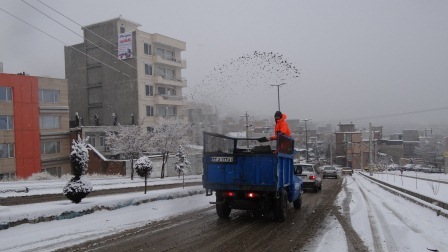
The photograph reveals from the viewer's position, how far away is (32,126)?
37.9m

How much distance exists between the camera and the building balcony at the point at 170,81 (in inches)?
2044

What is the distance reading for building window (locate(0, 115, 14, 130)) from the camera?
35688 mm

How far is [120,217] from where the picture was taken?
10.9m

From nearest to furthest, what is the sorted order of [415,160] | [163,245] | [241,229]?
[163,245] < [241,229] < [415,160]

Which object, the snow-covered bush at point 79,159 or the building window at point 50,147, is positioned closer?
the snow-covered bush at point 79,159

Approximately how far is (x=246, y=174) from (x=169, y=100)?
143ft

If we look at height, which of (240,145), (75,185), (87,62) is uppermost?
(87,62)

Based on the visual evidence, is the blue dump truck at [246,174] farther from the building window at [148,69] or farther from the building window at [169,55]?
the building window at [169,55]

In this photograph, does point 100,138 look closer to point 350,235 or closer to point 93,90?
point 93,90

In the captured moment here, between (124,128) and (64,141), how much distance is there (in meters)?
7.33

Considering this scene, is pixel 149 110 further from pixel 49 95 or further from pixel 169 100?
pixel 49 95

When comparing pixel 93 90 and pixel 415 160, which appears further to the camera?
pixel 415 160

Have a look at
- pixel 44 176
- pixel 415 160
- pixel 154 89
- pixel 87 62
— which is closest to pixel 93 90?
pixel 87 62

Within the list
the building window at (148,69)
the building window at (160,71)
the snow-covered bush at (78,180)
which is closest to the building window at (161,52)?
the building window at (160,71)
